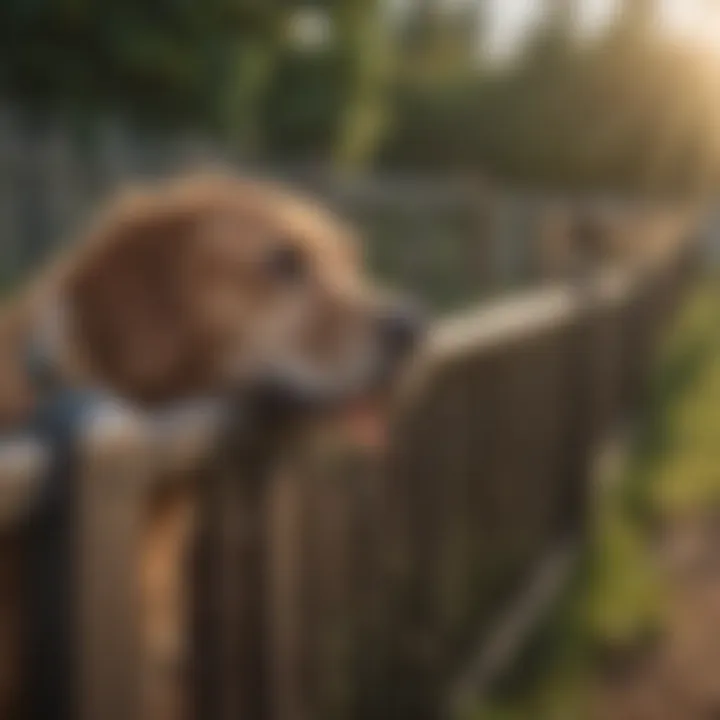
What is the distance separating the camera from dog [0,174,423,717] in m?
3.05

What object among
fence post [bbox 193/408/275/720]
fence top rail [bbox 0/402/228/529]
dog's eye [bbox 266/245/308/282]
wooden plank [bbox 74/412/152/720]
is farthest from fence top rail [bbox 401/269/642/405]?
wooden plank [bbox 74/412/152/720]

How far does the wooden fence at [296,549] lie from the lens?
5.94 ft

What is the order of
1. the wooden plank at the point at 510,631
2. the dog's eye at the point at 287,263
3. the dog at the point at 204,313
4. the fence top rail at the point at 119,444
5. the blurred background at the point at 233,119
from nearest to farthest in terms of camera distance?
1. the fence top rail at the point at 119,444
2. the dog at the point at 204,313
3. the dog's eye at the point at 287,263
4. the wooden plank at the point at 510,631
5. the blurred background at the point at 233,119

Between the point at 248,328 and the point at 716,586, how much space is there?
3675 mm

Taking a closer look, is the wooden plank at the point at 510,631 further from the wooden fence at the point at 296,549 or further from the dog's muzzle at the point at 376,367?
the dog's muzzle at the point at 376,367

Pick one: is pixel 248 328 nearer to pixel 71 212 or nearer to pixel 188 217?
pixel 188 217

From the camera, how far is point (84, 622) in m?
1.82

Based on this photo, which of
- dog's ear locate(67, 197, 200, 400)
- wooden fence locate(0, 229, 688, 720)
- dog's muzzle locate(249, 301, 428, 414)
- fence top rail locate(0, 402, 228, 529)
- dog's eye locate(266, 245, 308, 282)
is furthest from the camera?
dog's eye locate(266, 245, 308, 282)

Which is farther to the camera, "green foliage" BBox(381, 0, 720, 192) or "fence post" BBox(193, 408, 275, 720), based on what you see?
"green foliage" BBox(381, 0, 720, 192)

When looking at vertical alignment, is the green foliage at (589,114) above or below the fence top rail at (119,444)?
below

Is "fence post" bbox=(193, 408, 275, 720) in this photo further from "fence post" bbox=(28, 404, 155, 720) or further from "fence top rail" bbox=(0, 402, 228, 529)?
"fence post" bbox=(28, 404, 155, 720)

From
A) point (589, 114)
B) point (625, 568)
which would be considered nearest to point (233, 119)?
point (625, 568)

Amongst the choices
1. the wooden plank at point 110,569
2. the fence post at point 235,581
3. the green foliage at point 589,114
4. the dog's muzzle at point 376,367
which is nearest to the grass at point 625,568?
the dog's muzzle at point 376,367

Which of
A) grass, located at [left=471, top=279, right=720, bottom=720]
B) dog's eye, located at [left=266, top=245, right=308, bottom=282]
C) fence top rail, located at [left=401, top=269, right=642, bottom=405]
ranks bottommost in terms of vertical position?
grass, located at [left=471, top=279, right=720, bottom=720]
